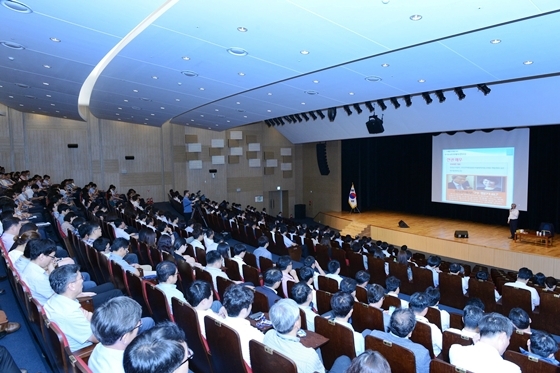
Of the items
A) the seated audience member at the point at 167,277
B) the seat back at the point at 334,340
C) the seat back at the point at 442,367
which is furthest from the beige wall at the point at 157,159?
the seat back at the point at 442,367

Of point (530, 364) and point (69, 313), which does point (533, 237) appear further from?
point (69, 313)

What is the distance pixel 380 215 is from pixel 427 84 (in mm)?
10171

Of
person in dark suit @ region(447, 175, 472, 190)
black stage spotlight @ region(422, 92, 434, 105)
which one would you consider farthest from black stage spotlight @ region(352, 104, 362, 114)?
person in dark suit @ region(447, 175, 472, 190)

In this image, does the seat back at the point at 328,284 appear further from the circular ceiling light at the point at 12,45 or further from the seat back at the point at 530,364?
the circular ceiling light at the point at 12,45

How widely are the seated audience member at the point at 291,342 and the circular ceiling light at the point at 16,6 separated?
4563 millimetres

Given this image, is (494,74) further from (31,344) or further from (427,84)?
(31,344)

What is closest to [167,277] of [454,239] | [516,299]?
[516,299]

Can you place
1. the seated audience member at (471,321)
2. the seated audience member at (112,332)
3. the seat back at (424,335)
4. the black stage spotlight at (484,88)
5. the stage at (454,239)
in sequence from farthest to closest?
1. the stage at (454,239)
2. the black stage spotlight at (484,88)
3. the seated audience member at (471,321)
4. the seat back at (424,335)
5. the seated audience member at (112,332)

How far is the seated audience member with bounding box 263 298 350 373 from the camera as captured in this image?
2.41m

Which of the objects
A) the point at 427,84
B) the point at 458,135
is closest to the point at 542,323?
the point at 427,84

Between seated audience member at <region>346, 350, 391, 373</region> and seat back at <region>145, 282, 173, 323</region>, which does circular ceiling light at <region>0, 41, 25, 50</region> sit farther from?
seated audience member at <region>346, 350, 391, 373</region>

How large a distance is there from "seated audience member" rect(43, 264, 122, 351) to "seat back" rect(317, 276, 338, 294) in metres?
2.95

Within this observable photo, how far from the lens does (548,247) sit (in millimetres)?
10578

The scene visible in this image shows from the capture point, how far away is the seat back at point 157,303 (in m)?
3.31
